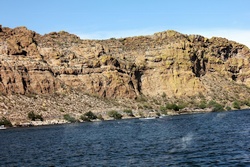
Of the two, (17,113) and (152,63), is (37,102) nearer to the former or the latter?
(17,113)

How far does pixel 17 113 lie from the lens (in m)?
109

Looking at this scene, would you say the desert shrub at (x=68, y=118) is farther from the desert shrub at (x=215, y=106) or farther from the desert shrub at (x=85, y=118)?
the desert shrub at (x=215, y=106)

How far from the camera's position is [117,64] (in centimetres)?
15288

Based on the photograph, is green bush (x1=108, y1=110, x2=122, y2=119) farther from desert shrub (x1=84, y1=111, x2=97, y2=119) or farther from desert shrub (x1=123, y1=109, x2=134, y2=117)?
desert shrub (x1=84, y1=111, x2=97, y2=119)

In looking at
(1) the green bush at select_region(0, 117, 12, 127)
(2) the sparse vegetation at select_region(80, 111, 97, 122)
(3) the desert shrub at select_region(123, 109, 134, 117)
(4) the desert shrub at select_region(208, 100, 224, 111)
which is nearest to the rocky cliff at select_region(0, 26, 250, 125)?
(4) the desert shrub at select_region(208, 100, 224, 111)

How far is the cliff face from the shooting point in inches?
5118

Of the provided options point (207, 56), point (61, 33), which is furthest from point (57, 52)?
point (207, 56)

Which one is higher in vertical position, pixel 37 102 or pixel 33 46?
pixel 33 46

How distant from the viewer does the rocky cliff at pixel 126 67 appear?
13038 cm

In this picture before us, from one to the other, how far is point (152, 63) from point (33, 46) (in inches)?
1966

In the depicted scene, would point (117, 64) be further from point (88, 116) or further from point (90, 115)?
point (88, 116)

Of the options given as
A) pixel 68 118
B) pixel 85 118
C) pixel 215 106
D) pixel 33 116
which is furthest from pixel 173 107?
pixel 33 116

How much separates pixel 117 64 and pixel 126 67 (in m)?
4.34

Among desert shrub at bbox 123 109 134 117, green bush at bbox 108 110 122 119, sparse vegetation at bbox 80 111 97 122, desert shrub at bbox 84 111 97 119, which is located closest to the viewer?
sparse vegetation at bbox 80 111 97 122
